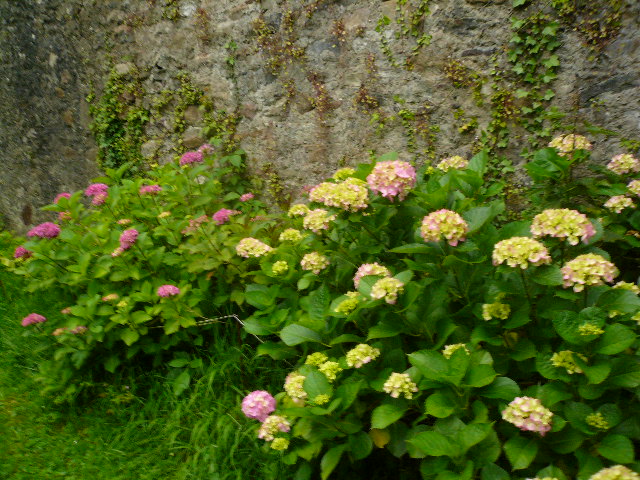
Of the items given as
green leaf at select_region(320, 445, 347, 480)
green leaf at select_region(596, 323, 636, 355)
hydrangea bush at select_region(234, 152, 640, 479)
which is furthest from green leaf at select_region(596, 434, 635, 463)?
green leaf at select_region(320, 445, 347, 480)

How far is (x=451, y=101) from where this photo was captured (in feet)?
10.5

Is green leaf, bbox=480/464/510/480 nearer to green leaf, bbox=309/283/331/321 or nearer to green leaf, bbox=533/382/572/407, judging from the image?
green leaf, bbox=533/382/572/407

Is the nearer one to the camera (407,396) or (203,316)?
(407,396)

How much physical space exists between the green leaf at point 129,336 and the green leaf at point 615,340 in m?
2.22

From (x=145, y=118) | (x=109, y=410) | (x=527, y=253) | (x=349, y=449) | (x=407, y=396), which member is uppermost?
(x=145, y=118)

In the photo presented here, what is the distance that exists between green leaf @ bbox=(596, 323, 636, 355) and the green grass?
1396 millimetres

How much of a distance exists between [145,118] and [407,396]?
11.8ft

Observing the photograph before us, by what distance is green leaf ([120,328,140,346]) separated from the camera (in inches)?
109

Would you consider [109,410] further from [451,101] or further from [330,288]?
[451,101]

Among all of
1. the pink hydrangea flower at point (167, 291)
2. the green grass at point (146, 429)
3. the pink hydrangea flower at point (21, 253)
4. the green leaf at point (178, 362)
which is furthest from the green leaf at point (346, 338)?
the pink hydrangea flower at point (21, 253)

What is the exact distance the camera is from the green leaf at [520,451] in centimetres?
163

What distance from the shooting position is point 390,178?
2.02 meters

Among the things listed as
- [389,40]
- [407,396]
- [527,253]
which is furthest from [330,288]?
[389,40]

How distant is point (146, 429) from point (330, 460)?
131cm
